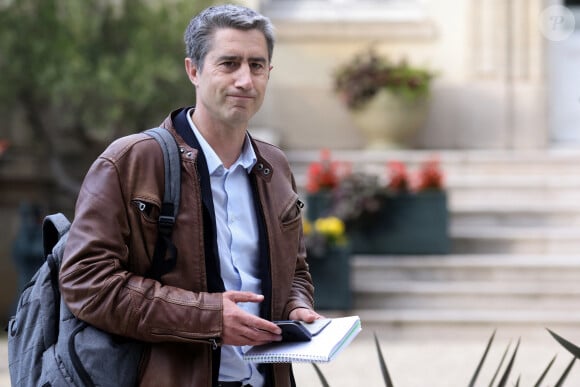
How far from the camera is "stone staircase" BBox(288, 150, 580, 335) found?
29.3 feet

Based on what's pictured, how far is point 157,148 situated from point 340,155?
8.72m

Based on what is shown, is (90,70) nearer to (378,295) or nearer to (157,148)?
(378,295)

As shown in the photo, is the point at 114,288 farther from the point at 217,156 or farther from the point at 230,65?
the point at 230,65

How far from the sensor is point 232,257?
2.86 m

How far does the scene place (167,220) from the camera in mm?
2719

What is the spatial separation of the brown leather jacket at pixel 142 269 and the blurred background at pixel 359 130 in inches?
245

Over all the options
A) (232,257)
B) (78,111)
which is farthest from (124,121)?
(232,257)

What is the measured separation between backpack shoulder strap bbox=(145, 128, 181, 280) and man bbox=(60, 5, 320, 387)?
0.6 inches

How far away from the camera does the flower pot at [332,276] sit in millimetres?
8953

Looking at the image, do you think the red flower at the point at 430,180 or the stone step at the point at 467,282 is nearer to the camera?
the stone step at the point at 467,282

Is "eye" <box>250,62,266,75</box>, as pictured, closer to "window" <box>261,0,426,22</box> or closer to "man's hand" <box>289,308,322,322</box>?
"man's hand" <box>289,308,322,322</box>

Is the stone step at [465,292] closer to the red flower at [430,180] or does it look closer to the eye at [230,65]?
the red flower at [430,180]

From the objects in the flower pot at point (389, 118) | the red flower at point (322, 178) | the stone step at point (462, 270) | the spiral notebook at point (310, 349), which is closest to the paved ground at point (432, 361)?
the stone step at point (462, 270)

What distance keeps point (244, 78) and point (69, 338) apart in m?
0.69
